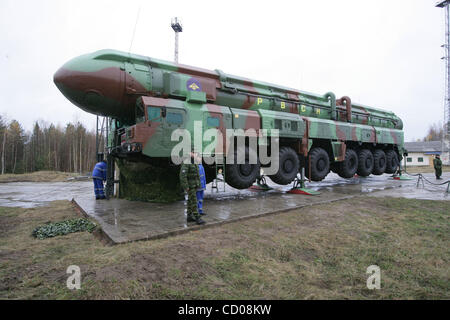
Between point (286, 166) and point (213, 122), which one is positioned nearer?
point (213, 122)

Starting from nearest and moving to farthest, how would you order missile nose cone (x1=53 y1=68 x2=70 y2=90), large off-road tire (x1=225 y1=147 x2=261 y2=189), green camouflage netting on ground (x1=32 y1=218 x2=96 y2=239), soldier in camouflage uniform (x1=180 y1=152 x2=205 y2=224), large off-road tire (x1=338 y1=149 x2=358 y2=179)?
green camouflage netting on ground (x1=32 y1=218 x2=96 y2=239) → soldier in camouflage uniform (x1=180 y1=152 x2=205 y2=224) → missile nose cone (x1=53 y1=68 x2=70 y2=90) → large off-road tire (x1=225 y1=147 x2=261 y2=189) → large off-road tire (x1=338 y1=149 x2=358 y2=179)

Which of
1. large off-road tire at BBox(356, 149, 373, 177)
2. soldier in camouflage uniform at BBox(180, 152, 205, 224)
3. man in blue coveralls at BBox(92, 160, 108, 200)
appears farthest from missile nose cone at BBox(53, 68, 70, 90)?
large off-road tire at BBox(356, 149, 373, 177)

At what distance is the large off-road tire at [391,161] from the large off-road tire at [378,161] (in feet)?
2.42

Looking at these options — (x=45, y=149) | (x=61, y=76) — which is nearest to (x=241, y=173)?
(x=61, y=76)

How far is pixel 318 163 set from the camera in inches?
359

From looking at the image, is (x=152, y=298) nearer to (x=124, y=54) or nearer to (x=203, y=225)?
(x=203, y=225)

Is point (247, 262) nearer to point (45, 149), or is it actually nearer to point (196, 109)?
point (196, 109)

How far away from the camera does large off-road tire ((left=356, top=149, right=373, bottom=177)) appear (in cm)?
1128

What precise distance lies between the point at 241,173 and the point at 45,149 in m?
41.6

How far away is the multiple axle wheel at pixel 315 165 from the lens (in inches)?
282

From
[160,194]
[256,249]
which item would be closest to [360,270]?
[256,249]

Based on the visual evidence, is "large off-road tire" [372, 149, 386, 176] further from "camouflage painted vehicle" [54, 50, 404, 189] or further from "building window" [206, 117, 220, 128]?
"building window" [206, 117, 220, 128]

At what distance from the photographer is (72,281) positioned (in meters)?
2.49

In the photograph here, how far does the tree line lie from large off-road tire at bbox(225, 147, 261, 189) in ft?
111
